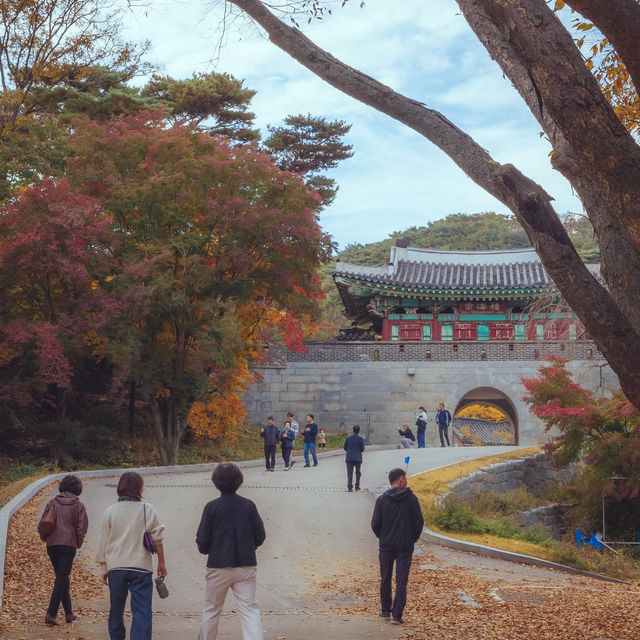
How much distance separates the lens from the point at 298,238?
85.0 ft

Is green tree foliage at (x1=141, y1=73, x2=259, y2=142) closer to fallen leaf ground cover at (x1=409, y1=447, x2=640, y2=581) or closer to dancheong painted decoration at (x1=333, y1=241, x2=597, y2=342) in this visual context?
dancheong painted decoration at (x1=333, y1=241, x2=597, y2=342)

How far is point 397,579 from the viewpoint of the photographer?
8797 mm

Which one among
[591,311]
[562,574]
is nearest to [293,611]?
[591,311]

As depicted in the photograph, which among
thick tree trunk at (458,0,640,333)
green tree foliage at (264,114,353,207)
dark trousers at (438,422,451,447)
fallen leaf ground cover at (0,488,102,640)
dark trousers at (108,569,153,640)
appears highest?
green tree foliage at (264,114,353,207)

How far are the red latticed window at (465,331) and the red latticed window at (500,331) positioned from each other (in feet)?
2.34

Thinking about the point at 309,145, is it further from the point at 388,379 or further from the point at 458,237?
the point at 458,237

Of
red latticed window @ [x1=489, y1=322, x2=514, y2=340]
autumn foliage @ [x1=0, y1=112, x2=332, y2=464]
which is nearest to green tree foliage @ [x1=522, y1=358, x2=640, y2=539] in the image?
autumn foliage @ [x1=0, y1=112, x2=332, y2=464]

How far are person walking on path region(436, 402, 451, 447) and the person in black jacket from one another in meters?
22.9

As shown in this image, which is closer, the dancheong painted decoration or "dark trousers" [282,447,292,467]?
"dark trousers" [282,447,292,467]

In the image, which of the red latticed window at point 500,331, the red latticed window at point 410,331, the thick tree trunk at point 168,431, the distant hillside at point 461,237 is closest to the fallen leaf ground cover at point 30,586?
the thick tree trunk at point 168,431

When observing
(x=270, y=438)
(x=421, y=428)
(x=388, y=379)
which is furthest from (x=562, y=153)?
(x=388, y=379)

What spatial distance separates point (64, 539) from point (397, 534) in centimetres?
330

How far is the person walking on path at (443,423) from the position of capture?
31.8 metres

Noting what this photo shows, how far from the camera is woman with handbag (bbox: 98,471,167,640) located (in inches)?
263
